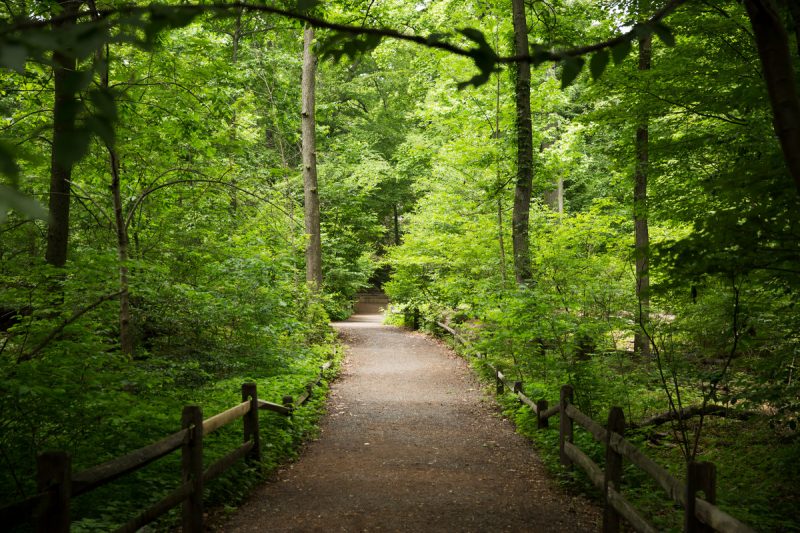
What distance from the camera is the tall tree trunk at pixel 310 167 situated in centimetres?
1647

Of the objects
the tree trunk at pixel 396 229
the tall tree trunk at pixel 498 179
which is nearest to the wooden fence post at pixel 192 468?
the tall tree trunk at pixel 498 179

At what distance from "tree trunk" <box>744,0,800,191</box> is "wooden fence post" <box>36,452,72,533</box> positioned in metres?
3.88

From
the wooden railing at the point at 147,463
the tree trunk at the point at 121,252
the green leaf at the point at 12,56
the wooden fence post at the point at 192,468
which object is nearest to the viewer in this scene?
the green leaf at the point at 12,56

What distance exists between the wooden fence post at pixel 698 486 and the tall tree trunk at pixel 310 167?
44.2 ft

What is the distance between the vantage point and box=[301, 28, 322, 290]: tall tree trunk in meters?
16.5

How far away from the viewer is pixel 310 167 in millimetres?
16828

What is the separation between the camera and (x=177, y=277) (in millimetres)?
9328

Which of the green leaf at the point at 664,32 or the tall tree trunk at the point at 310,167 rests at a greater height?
the tall tree trunk at the point at 310,167

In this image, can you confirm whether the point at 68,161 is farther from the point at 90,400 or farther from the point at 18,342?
the point at 18,342

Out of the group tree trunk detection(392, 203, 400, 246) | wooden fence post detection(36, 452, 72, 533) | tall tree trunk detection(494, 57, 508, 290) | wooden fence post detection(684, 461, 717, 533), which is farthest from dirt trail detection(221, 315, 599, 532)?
tree trunk detection(392, 203, 400, 246)

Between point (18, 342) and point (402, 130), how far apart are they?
29.5 m

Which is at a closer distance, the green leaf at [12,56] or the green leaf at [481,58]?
the green leaf at [12,56]

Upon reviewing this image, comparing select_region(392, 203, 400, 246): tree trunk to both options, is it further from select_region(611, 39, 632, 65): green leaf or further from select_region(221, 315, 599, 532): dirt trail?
select_region(611, 39, 632, 65): green leaf

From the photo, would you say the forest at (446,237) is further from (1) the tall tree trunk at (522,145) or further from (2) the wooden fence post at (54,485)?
(2) the wooden fence post at (54,485)
